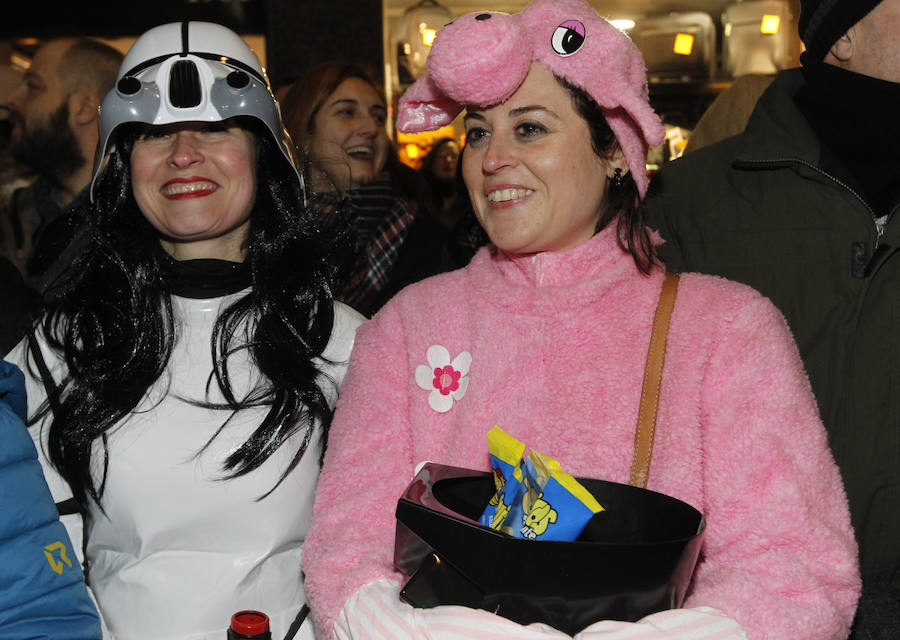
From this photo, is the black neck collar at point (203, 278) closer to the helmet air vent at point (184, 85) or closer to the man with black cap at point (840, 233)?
the helmet air vent at point (184, 85)

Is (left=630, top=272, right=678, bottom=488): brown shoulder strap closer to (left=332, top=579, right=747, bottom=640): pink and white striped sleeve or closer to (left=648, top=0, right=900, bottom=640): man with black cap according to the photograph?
(left=332, top=579, right=747, bottom=640): pink and white striped sleeve

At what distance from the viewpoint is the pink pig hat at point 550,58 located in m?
1.85

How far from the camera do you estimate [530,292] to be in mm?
1983

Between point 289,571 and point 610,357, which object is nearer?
point 610,357

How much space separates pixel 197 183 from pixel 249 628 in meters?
1.08

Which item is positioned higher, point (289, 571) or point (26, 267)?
point (26, 267)

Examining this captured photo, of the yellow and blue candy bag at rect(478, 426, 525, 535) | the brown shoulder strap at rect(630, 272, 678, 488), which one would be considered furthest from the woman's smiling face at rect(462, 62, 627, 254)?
the yellow and blue candy bag at rect(478, 426, 525, 535)

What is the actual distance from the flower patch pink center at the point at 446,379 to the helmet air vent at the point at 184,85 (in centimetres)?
89

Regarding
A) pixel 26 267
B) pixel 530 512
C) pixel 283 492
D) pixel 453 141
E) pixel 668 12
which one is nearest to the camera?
pixel 530 512

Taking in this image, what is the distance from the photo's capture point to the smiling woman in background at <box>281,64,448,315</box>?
142 inches

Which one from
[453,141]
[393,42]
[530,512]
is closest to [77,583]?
[530,512]

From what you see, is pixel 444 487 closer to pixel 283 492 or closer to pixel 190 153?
pixel 283 492

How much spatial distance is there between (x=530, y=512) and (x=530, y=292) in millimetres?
615

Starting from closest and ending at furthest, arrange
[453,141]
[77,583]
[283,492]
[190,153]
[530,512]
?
[530,512] → [77,583] → [283,492] → [190,153] → [453,141]
